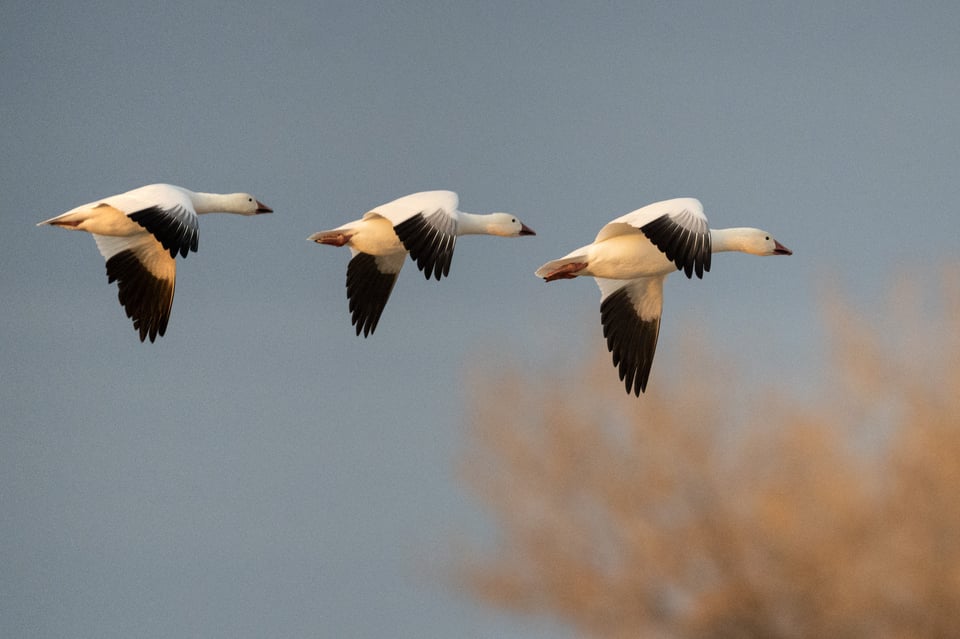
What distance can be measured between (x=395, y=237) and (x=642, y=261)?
1.37 meters

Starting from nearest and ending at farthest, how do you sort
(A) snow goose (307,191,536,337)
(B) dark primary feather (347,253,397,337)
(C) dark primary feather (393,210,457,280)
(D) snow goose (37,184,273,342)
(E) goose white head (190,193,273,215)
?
(C) dark primary feather (393,210,457,280)
(A) snow goose (307,191,536,337)
(D) snow goose (37,184,273,342)
(E) goose white head (190,193,273,215)
(B) dark primary feather (347,253,397,337)

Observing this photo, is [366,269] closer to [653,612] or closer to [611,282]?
[611,282]

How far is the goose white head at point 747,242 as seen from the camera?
7617 mm

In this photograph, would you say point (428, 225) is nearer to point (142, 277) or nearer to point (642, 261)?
point (642, 261)

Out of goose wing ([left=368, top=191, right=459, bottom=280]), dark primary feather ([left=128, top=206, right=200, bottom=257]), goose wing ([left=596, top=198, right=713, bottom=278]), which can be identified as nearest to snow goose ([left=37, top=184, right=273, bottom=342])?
dark primary feather ([left=128, top=206, right=200, bottom=257])

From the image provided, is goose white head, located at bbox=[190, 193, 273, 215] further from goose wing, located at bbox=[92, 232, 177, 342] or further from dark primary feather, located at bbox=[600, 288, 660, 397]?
dark primary feather, located at bbox=[600, 288, 660, 397]

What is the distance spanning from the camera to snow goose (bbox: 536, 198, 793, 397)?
244 inches

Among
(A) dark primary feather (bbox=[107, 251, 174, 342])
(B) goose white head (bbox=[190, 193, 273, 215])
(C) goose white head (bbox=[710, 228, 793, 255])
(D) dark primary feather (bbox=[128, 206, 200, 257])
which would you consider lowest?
(A) dark primary feather (bbox=[107, 251, 174, 342])

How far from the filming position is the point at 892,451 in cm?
1240

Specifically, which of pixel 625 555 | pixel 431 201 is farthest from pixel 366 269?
pixel 625 555

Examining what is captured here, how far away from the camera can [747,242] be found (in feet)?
25.0

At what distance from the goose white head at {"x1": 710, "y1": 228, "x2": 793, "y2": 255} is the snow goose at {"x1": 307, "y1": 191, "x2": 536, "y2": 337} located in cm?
112

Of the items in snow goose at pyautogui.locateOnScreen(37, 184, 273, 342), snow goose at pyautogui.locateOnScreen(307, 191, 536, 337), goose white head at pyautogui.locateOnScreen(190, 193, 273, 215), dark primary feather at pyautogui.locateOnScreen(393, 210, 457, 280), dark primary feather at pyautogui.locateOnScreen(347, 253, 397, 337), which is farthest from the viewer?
dark primary feather at pyautogui.locateOnScreen(347, 253, 397, 337)

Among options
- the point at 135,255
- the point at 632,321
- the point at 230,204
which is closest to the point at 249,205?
the point at 230,204
